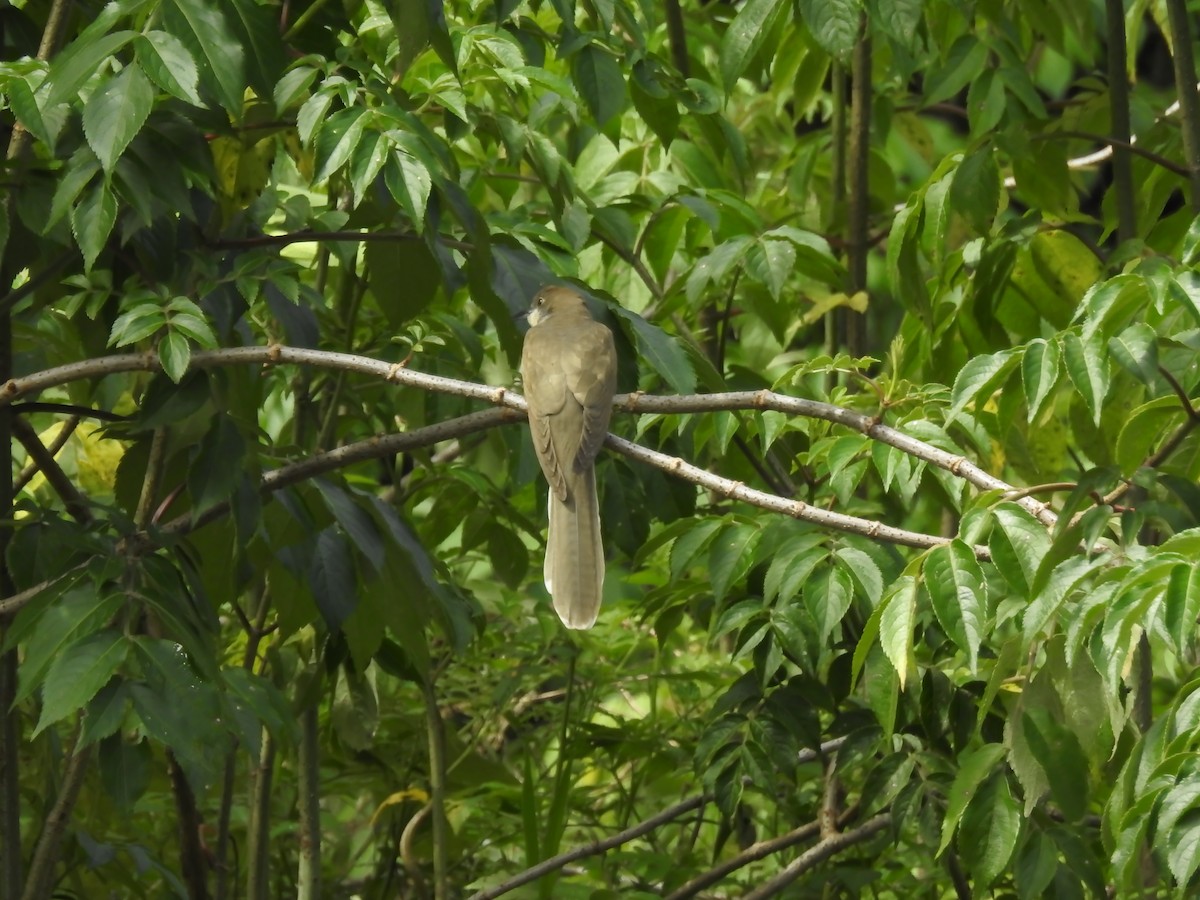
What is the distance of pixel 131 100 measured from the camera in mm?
2486

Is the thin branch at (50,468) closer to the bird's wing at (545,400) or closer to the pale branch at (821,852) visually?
the bird's wing at (545,400)

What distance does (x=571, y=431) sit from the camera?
13.0 feet

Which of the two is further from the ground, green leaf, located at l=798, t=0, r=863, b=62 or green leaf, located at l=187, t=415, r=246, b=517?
green leaf, located at l=798, t=0, r=863, b=62

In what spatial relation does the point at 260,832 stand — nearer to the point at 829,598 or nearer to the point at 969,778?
the point at 829,598

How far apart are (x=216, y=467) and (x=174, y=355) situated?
270 mm

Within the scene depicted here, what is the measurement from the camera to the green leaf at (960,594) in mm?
2344

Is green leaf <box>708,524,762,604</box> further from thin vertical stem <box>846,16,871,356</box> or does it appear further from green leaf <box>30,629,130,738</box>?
thin vertical stem <box>846,16,871,356</box>

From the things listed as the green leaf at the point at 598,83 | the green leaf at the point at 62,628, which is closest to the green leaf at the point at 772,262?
the green leaf at the point at 598,83

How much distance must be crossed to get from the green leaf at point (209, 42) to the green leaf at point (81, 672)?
0.89m

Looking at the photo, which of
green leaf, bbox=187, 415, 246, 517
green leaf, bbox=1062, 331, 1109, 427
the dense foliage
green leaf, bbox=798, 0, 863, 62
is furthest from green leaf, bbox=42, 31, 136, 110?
green leaf, bbox=1062, 331, 1109, 427

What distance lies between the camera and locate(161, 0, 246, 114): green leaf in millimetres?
2621

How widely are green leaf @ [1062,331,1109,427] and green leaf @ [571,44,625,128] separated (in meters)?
1.26

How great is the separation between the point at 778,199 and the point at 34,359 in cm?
259

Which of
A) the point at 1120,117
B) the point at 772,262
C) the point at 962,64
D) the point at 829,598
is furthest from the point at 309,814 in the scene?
the point at 1120,117
